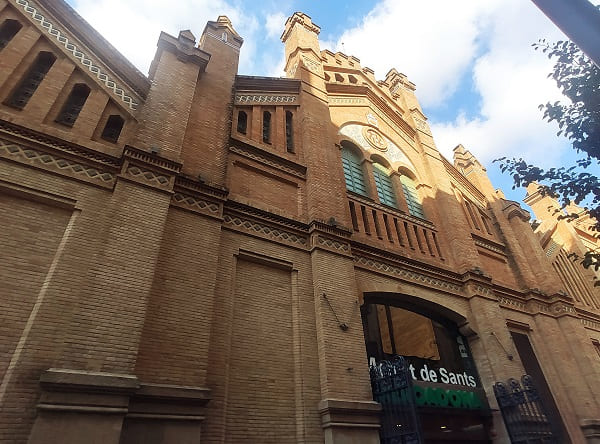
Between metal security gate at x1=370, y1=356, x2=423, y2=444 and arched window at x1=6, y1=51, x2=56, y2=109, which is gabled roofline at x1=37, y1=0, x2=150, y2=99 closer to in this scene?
arched window at x1=6, y1=51, x2=56, y2=109

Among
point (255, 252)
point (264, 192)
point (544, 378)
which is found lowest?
point (544, 378)

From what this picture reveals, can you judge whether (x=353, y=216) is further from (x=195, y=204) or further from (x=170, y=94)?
(x=170, y=94)

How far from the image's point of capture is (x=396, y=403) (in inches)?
277

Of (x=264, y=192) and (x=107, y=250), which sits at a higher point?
(x=264, y=192)

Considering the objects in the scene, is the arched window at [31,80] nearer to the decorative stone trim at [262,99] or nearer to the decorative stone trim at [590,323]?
the decorative stone trim at [262,99]

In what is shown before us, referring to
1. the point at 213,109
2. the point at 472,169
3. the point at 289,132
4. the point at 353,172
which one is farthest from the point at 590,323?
the point at 213,109

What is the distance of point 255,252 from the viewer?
26.2ft

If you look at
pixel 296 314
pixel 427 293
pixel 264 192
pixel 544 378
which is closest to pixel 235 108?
pixel 264 192

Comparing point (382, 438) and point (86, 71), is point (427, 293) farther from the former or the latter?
point (86, 71)

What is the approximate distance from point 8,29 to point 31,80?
4.42ft

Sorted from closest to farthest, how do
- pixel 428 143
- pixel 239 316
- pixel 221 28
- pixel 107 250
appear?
1. pixel 107 250
2. pixel 239 316
3. pixel 221 28
4. pixel 428 143

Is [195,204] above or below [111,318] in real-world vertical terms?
above

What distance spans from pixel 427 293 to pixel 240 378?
5.76 m

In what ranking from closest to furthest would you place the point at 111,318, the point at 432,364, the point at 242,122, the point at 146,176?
the point at 111,318, the point at 146,176, the point at 432,364, the point at 242,122
